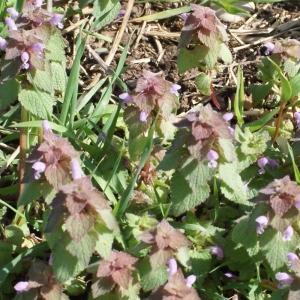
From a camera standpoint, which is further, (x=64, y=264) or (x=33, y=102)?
(x=33, y=102)

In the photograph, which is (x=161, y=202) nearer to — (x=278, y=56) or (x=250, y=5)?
(x=278, y=56)

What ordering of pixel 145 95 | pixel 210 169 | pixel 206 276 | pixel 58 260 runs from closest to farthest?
pixel 58 260 → pixel 210 169 → pixel 145 95 → pixel 206 276

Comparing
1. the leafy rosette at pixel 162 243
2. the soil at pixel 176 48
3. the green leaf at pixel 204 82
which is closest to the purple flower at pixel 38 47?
the leafy rosette at pixel 162 243

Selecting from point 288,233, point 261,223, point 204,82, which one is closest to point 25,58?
point 204,82

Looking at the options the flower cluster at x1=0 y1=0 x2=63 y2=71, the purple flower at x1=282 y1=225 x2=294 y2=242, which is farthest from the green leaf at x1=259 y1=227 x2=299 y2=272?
the flower cluster at x1=0 y1=0 x2=63 y2=71

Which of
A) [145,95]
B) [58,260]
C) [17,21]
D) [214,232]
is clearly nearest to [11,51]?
[17,21]

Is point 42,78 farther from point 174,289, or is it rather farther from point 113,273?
point 174,289
